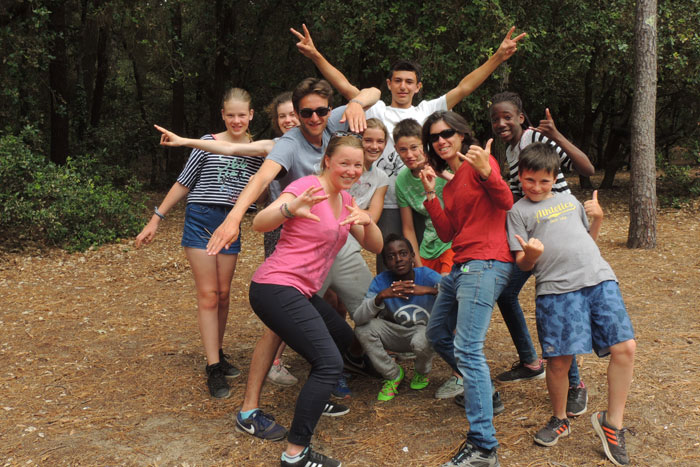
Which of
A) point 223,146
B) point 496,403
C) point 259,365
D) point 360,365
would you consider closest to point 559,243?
point 496,403

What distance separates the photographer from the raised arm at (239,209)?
3209 millimetres

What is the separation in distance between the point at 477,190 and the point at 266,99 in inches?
598

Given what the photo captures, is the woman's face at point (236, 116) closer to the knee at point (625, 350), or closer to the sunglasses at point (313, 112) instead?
the sunglasses at point (313, 112)

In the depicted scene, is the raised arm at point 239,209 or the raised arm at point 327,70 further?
the raised arm at point 327,70

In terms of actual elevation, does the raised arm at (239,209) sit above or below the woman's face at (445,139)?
below

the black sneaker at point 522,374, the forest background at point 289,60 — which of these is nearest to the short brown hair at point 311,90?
the black sneaker at point 522,374

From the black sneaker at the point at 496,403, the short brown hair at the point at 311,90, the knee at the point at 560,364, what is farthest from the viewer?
the black sneaker at the point at 496,403

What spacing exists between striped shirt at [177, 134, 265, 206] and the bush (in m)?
6.01

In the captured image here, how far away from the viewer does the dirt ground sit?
3354 mm

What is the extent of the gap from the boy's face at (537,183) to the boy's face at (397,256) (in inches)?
36.6

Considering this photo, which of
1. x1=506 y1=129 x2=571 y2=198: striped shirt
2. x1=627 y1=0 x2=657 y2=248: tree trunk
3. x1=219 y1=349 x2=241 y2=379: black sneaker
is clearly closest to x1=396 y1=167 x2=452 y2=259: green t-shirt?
x1=506 y1=129 x2=571 y2=198: striped shirt

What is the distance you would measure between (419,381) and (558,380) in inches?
44.8

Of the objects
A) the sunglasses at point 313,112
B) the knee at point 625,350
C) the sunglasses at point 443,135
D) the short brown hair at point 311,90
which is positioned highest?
the short brown hair at point 311,90

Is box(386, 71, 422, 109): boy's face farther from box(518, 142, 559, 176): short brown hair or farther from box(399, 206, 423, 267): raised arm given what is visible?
box(518, 142, 559, 176): short brown hair
